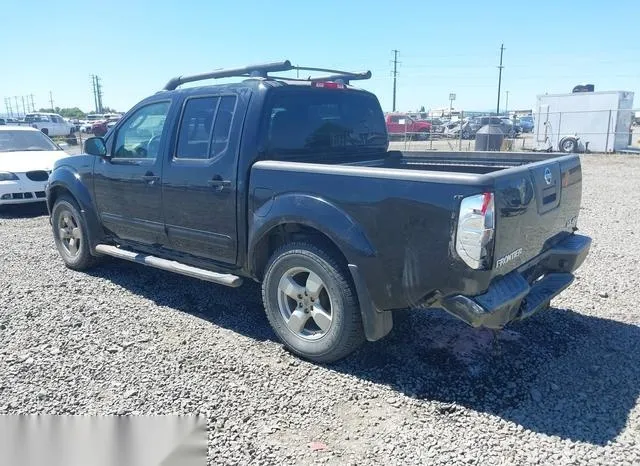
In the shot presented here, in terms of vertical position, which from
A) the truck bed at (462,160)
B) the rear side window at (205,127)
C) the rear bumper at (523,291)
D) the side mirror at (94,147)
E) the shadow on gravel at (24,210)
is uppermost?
the rear side window at (205,127)

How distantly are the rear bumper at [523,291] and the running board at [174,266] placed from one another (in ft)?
6.01

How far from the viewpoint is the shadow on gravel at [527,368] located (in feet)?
10.6

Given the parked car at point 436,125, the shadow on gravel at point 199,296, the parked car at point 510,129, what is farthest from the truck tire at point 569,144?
the shadow on gravel at point 199,296

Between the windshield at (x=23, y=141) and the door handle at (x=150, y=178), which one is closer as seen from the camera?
the door handle at (x=150, y=178)

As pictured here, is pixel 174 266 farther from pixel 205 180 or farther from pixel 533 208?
pixel 533 208

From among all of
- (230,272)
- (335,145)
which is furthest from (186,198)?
(335,145)

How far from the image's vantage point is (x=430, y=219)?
313 centimetres

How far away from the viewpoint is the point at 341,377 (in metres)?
3.72

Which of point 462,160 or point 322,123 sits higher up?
point 322,123

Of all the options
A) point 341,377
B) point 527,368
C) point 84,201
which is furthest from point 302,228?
point 84,201

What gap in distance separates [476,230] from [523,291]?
634 mm

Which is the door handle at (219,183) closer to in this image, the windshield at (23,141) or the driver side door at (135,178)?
the driver side door at (135,178)

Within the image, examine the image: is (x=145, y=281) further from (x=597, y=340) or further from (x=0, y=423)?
(x=597, y=340)

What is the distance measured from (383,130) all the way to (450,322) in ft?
6.67
